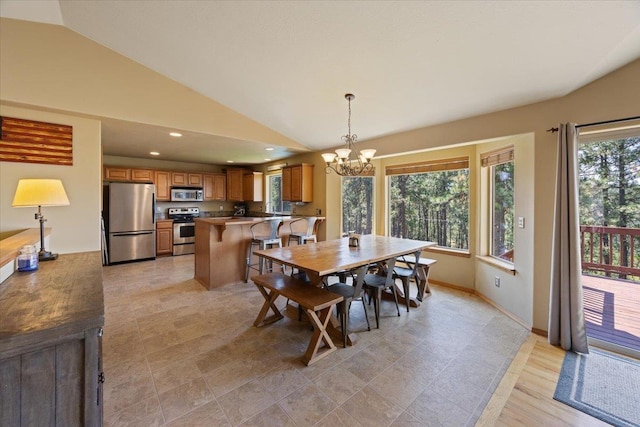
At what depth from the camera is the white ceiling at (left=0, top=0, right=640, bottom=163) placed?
1.87 m

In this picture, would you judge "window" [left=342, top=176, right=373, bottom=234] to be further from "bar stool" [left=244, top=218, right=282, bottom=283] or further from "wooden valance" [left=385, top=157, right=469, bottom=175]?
"bar stool" [left=244, top=218, right=282, bottom=283]

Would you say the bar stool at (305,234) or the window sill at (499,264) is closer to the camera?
the window sill at (499,264)

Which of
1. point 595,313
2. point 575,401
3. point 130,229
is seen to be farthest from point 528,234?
point 130,229

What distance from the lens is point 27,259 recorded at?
69.2 inches

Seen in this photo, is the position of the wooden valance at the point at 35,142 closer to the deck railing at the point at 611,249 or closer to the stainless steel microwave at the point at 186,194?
the stainless steel microwave at the point at 186,194

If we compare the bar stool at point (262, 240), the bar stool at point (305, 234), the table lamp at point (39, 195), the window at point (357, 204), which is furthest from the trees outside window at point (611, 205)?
the table lamp at point (39, 195)

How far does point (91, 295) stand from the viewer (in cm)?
132

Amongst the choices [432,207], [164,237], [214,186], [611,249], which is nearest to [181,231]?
[164,237]

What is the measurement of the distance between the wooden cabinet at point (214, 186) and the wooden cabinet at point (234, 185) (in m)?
0.13

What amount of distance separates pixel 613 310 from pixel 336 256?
8.62 ft

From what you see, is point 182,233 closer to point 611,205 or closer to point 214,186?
point 214,186

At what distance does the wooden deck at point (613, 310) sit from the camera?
7.75 ft

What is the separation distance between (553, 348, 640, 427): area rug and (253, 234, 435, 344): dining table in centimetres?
157

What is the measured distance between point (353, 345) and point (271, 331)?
85cm
